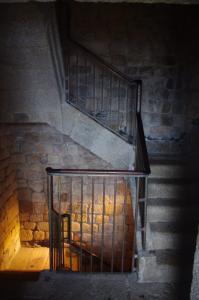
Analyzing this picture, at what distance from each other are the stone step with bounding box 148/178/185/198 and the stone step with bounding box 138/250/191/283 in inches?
34.8

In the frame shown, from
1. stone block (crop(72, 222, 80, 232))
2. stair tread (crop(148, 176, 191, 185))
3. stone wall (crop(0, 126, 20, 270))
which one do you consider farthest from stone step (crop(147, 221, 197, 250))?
stone wall (crop(0, 126, 20, 270))

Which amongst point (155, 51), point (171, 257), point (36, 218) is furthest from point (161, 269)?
point (155, 51)

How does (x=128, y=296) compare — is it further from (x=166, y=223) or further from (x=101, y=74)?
(x=101, y=74)

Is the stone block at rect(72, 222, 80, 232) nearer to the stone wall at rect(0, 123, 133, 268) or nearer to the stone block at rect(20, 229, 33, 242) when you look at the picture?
the stone wall at rect(0, 123, 133, 268)

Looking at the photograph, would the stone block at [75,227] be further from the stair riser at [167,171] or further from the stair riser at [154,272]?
the stair riser at [154,272]

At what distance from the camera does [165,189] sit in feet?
11.4

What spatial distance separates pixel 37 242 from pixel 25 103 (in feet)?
9.45

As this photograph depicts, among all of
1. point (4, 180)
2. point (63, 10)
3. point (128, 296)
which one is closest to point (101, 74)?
point (63, 10)

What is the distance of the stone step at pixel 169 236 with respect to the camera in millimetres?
2889

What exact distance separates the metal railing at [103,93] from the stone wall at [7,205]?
148 centimetres

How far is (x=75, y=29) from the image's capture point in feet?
15.7

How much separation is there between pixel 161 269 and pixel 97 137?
2084mm

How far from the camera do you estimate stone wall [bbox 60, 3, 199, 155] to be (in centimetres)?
472

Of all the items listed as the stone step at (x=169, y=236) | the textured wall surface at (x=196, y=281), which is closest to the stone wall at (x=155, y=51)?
the stone step at (x=169, y=236)
